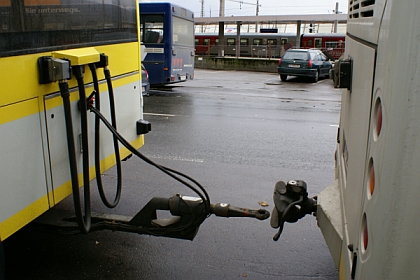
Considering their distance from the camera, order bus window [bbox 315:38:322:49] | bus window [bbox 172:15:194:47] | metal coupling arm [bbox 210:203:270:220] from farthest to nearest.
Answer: bus window [bbox 315:38:322:49] → bus window [bbox 172:15:194:47] → metal coupling arm [bbox 210:203:270:220]

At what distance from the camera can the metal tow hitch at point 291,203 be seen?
2.74 metres

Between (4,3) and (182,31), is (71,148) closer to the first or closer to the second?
(4,3)

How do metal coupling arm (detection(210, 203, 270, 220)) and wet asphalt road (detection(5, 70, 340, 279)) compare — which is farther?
wet asphalt road (detection(5, 70, 340, 279))

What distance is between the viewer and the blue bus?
15.5 meters

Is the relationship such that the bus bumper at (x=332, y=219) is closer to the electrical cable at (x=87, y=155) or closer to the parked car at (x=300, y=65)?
the electrical cable at (x=87, y=155)

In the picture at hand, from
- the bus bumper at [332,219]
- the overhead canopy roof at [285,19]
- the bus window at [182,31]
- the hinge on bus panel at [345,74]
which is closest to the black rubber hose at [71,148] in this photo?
the bus bumper at [332,219]

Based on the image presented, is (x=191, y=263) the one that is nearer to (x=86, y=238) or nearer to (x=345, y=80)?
(x=86, y=238)

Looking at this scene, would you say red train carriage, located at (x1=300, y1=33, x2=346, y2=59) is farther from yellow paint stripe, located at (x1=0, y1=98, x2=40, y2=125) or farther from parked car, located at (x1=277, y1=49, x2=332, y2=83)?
yellow paint stripe, located at (x1=0, y1=98, x2=40, y2=125)

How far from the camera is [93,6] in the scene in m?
3.37

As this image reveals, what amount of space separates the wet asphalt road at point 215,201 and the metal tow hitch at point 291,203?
95 centimetres

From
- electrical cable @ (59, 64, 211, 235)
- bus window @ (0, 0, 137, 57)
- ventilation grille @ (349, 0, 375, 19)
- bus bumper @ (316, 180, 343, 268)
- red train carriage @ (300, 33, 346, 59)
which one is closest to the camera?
ventilation grille @ (349, 0, 375, 19)

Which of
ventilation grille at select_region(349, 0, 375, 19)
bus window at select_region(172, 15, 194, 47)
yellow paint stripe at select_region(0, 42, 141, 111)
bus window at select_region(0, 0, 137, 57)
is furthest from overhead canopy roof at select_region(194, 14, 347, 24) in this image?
yellow paint stripe at select_region(0, 42, 141, 111)

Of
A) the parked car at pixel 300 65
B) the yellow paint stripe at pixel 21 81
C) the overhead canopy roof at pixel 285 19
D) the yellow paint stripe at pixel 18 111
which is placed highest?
the overhead canopy roof at pixel 285 19

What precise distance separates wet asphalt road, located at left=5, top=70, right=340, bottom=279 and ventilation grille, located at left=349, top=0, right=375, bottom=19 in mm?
2061
